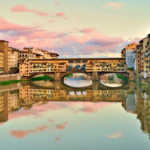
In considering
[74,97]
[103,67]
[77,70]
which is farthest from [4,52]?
[74,97]

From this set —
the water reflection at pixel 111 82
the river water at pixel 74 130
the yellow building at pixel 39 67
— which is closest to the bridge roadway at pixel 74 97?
the river water at pixel 74 130

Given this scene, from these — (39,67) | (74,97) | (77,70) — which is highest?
A: (39,67)

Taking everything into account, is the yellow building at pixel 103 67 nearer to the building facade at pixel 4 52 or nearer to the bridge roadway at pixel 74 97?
the bridge roadway at pixel 74 97

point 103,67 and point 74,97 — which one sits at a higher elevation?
point 103,67

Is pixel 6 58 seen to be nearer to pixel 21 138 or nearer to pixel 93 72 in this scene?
pixel 93 72

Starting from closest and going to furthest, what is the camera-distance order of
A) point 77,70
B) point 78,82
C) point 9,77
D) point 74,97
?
point 74,97 < point 9,77 < point 77,70 < point 78,82

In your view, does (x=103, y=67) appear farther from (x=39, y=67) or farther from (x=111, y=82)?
(x=39, y=67)

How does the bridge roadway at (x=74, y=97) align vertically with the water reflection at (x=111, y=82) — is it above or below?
below

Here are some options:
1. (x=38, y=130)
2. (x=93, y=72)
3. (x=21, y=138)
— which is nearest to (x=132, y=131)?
(x=38, y=130)

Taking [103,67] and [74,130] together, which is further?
[103,67]

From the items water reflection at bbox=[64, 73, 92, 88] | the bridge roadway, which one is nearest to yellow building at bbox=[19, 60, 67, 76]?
water reflection at bbox=[64, 73, 92, 88]

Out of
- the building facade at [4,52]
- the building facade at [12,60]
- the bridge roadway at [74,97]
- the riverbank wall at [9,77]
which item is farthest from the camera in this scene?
the building facade at [12,60]

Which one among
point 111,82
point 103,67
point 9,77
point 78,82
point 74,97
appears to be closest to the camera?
point 74,97

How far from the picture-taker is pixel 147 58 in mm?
45312
